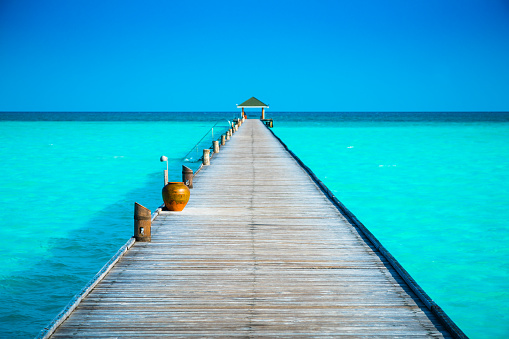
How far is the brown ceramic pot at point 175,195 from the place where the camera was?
30.6 feet

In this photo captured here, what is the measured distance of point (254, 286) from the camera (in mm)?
5633

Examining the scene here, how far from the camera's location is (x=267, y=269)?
20.4 ft

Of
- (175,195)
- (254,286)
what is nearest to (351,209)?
(175,195)

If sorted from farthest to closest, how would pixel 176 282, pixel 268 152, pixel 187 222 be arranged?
pixel 268 152
pixel 187 222
pixel 176 282

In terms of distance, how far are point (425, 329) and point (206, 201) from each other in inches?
265

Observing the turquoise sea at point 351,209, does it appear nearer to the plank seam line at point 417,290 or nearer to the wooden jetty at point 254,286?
the plank seam line at point 417,290

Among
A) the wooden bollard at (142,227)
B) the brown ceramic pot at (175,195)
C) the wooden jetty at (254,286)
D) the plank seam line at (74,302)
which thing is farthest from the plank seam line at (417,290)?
the plank seam line at (74,302)

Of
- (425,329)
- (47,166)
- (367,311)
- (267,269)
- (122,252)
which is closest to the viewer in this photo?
(425,329)

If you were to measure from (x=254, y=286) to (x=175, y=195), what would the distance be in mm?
4060

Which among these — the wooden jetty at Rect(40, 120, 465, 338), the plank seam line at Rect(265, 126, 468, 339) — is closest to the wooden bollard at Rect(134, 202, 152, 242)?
the wooden jetty at Rect(40, 120, 465, 338)

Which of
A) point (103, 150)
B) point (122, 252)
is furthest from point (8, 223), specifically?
point (103, 150)

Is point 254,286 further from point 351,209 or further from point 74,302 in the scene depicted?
point 351,209

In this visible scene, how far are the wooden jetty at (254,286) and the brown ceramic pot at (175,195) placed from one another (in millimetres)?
228

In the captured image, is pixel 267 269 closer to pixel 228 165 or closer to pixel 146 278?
pixel 146 278
